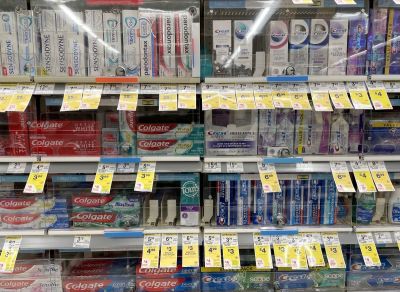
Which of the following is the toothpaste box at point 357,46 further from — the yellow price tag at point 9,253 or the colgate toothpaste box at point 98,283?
the yellow price tag at point 9,253

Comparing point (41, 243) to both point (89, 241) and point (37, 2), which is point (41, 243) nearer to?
point (89, 241)

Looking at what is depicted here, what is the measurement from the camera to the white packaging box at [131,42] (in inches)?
78.9

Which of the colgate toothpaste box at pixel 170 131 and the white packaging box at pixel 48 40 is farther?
the colgate toothpaste box at pixel 170 131

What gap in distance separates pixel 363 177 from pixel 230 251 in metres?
0.79

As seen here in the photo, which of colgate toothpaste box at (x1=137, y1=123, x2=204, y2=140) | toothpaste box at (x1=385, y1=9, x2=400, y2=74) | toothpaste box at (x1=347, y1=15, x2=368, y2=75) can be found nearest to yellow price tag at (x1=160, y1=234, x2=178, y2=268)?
colgate toothpaste box at (x1=137, y1=123, x2=204, y2=140)

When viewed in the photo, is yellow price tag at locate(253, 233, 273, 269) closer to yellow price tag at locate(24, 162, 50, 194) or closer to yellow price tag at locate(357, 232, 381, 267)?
yellow price tag at locate(357, 232, 381, 267)

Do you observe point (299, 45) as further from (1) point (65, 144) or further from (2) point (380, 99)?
(1) point (65, 144)

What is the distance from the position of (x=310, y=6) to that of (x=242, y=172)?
956mm

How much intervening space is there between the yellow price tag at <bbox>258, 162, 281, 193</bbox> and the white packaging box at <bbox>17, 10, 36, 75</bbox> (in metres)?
1.29

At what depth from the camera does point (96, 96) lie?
1.98 metres

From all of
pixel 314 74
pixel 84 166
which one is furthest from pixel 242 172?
pixel 84 166

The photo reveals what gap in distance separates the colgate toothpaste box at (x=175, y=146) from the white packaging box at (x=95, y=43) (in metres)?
0.44

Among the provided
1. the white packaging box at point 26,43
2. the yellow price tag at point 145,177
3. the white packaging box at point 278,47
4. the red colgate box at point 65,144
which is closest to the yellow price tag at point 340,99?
the white packaging box at point 278,47

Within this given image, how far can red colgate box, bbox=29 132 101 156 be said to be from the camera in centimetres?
210
